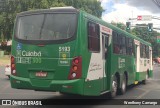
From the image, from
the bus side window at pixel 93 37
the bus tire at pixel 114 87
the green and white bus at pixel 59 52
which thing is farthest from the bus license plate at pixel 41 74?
the bus tire at pixel 114 87

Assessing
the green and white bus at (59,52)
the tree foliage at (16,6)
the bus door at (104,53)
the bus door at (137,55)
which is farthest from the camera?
the tree foliage at (16,6)

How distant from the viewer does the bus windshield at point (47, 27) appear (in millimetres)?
10414

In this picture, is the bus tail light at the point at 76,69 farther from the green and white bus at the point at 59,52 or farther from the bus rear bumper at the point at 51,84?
A: the bus rear bumper at the point at 51,84

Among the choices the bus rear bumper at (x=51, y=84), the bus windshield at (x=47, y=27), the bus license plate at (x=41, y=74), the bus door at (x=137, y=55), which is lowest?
the bus rear bumper at (x=51, y=84)

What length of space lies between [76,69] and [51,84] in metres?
0.87

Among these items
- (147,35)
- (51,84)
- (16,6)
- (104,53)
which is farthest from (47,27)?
(147,35)

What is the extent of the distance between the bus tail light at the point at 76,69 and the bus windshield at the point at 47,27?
0.77 m

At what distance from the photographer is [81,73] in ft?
32.9

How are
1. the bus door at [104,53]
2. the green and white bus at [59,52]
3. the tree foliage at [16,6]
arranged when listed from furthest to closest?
the tree foliage at [16,6] < the bus door at [104,53] < the green and white bus at [59,52]

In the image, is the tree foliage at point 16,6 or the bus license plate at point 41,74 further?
the tree foliage at point 16,6

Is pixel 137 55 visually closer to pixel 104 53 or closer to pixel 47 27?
pixel 104 53

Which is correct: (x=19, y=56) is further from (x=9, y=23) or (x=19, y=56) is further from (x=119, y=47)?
(x=9, y=23)

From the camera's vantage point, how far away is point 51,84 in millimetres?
10164

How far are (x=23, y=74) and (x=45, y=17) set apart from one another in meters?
1.88
